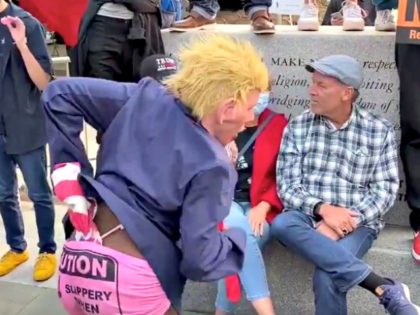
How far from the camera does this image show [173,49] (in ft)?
13.1

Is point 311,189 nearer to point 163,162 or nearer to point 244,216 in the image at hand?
point 244,216

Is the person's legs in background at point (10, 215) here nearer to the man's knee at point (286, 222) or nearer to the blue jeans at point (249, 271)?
the blue jeans at point (249, 271)

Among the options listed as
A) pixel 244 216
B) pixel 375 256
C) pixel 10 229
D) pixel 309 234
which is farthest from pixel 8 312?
pixel 375 256

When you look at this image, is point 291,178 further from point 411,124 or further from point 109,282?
point 109,282

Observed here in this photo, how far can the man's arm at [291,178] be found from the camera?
326cm

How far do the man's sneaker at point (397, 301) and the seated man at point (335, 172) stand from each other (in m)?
0.08

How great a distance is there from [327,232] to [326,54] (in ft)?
3.51

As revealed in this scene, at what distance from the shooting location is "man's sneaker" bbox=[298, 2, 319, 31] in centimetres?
375

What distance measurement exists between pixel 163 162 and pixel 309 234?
4.43 ft

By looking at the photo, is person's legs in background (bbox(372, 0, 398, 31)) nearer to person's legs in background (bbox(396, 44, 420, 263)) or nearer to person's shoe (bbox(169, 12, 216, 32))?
person's legs in background (bbox(396, 44, 420, 263))

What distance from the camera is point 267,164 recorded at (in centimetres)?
345

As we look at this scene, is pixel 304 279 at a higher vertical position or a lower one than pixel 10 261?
higher

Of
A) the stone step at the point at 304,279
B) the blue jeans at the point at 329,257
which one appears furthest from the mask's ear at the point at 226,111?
the stone step at the point at 304,279

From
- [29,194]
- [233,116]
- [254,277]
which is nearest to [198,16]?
[29,194]
